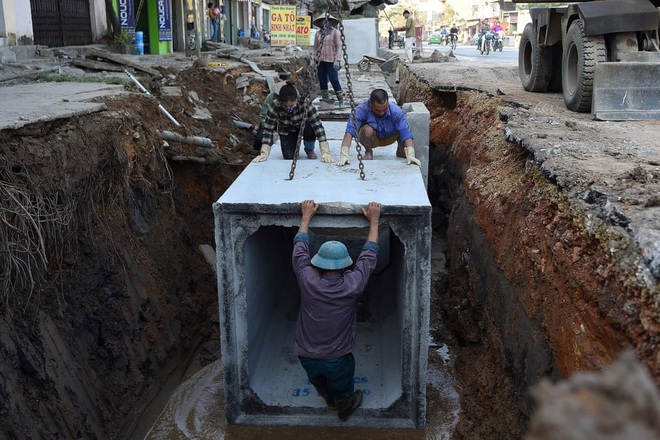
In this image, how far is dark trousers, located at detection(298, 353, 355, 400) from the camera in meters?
5.24

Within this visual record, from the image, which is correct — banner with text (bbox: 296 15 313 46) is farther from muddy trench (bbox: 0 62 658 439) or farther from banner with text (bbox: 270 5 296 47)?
muddy trench (bbox: 0 62 658 439)

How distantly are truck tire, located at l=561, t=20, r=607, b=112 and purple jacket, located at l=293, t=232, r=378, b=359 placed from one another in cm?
469

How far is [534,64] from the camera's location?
10.6m

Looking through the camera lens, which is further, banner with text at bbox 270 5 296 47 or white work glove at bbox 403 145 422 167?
banner with text at bbox 270 5 296 47

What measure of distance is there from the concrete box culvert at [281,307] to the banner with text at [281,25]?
656 inches

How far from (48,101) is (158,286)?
2535 mm

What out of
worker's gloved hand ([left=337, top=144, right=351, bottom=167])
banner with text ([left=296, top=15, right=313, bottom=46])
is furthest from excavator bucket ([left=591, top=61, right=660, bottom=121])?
banner with text ([left=296, top=15, right=313, bottom=46])

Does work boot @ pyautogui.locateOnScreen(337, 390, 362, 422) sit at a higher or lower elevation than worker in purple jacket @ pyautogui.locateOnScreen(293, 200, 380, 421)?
lower

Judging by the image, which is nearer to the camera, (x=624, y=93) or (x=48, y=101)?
(x=48, y=101)

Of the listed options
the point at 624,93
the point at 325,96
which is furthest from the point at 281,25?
the point at 624,93

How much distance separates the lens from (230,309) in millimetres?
5477

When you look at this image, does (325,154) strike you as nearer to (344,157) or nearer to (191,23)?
(344,157)

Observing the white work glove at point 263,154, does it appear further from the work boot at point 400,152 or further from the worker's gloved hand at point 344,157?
the work boot at point 400,152

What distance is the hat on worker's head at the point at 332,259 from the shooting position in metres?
4.88
